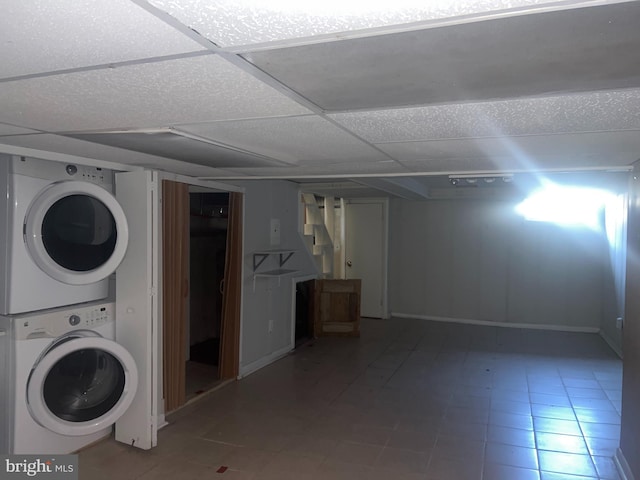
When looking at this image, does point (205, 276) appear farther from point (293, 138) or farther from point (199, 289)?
point (293, 138)

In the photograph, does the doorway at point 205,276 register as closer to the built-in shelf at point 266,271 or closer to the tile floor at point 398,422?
the built-in shelf at point 266,271

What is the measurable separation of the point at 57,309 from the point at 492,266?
6258 millimetres

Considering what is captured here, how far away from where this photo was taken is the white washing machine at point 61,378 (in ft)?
Answer: 8.73

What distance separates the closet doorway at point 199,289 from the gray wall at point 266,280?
23 centimetres

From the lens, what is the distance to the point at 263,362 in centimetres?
500

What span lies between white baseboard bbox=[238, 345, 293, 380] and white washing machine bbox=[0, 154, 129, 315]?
188 centimetres

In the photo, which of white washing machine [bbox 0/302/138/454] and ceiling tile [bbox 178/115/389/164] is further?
white washing machine [bbox 0/302/138/454]

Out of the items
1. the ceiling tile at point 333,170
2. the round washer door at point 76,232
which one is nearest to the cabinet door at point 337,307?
the ceiling tile at point 333,170

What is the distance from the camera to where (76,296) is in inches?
121

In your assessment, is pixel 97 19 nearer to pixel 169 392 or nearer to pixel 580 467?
pixel 169 392

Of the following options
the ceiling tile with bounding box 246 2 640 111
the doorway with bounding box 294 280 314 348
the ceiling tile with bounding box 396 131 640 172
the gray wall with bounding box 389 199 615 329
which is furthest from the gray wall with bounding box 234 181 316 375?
the ceiling tile with bounding box 246 2 640 111

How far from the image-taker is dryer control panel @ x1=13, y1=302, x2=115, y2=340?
2689 millimetres

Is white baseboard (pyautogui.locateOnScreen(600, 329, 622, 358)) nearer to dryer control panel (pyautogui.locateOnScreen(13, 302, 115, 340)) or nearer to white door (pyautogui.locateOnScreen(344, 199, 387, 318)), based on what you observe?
white door (pyautogui.locateOnScreen(344, 199, 387, 318))

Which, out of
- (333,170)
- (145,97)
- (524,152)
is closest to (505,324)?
(333,170)
